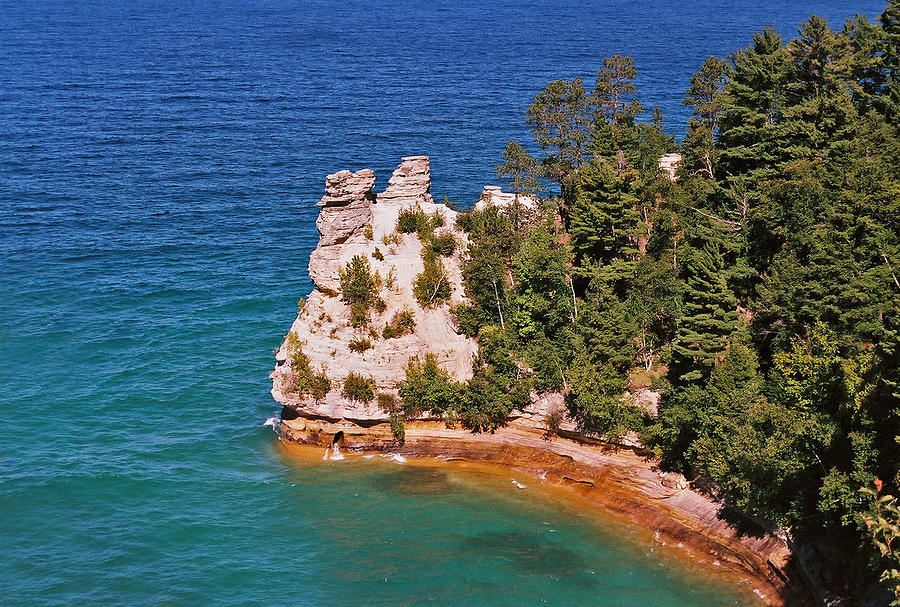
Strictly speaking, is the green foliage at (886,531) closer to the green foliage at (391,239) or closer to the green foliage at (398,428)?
the green foliage at (398,428)

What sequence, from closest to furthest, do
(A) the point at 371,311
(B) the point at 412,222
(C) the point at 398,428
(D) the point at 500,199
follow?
(C) the point at 398,428 → (A) the point at 371,311 → (B) the point at 412,222 → (D) the point at 500,199

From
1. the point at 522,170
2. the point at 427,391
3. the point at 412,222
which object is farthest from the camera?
the point at 522,170

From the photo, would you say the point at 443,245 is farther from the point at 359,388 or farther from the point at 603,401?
the point at 603,401

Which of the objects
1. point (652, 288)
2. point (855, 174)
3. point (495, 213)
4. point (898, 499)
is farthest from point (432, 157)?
point (898, 499)

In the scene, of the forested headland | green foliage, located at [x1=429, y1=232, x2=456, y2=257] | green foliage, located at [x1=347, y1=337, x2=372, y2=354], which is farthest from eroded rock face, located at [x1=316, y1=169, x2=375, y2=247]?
green foliage, located at [x1=347, y1=337, x2=372, y2=354]

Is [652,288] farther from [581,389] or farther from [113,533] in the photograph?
[113,533]

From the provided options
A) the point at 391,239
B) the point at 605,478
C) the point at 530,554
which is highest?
the point at 391,239

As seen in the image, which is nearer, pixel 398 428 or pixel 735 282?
pixel 735 282

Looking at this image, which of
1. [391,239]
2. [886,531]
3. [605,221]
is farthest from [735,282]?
[391,239]
